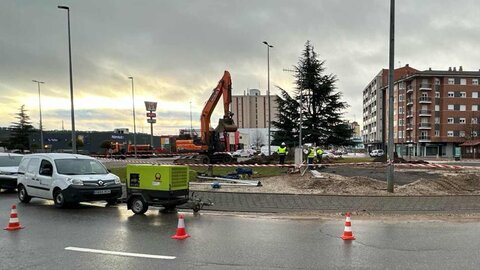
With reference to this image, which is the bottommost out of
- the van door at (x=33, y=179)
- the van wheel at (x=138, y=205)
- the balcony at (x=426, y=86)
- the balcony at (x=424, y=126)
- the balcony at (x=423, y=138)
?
the balcony at (x=423, y=138)

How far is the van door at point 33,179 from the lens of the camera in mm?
14016

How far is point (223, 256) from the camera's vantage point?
697 centimetres

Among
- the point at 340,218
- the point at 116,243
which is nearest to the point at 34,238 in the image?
the point at 116,243

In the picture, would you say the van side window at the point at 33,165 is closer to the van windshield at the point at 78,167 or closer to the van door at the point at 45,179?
the van door at the point at 45,179

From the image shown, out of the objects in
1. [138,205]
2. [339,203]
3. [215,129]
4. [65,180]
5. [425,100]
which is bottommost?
[339,203]

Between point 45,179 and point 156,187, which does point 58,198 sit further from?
point 156,187

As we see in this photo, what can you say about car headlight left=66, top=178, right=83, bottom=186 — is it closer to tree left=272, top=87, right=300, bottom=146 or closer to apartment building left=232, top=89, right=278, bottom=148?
tree left=272, top=87, right=300, bottom=146

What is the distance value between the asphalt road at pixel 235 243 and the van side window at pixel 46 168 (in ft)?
8.47

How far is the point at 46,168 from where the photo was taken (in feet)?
45.6

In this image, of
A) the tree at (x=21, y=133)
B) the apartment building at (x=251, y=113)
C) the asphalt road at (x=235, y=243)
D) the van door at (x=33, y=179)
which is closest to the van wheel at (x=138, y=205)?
the asphalt road at (x=235, y=243)

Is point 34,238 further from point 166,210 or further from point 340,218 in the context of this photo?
point 340,218

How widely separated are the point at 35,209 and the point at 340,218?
8.92 metres

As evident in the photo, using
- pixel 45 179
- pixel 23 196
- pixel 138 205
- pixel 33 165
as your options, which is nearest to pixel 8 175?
pixel 23 196

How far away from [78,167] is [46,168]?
101 cm
